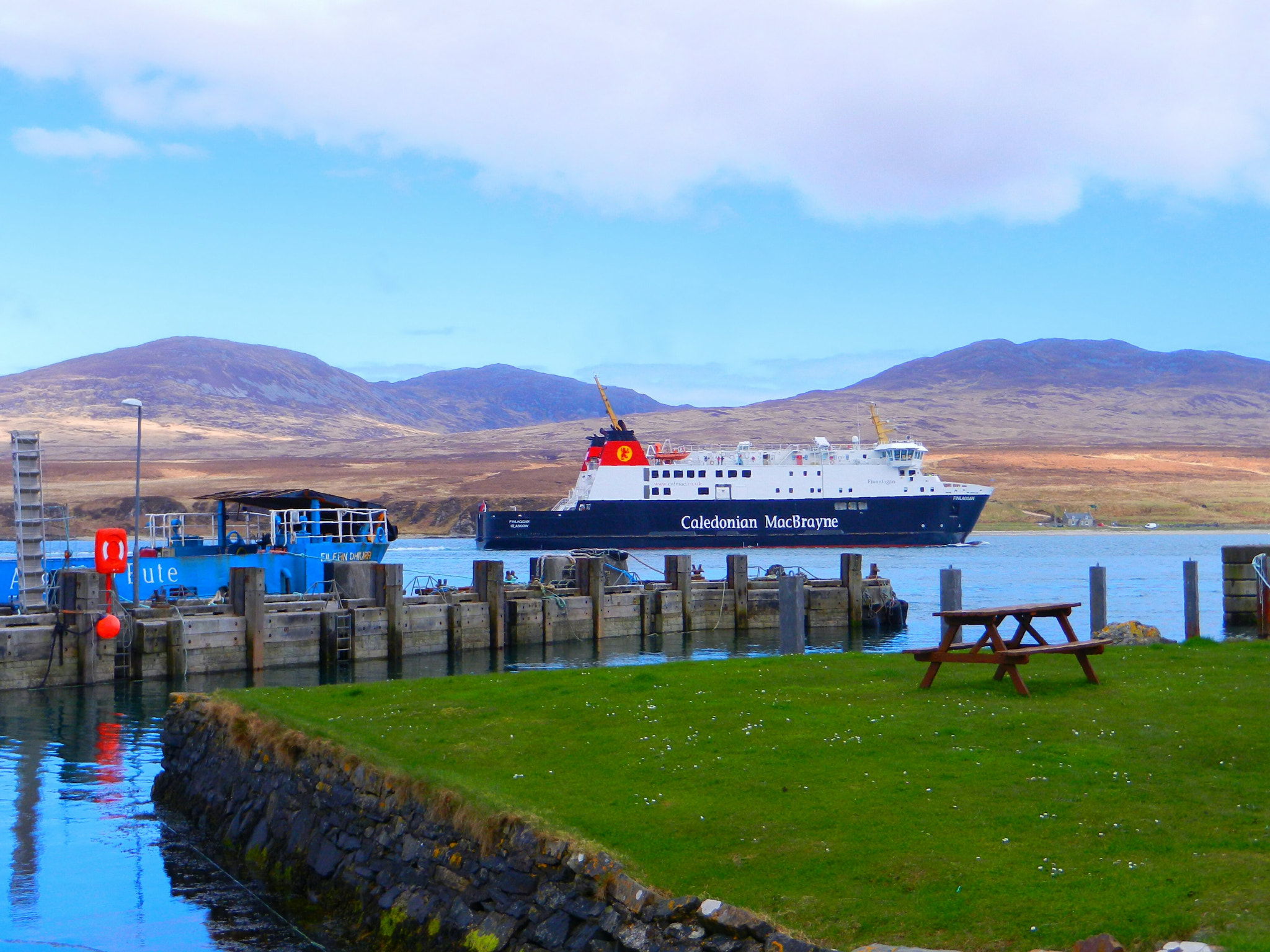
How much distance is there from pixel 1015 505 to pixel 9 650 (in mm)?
120046

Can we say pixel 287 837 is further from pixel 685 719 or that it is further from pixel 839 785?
pixel 839 785

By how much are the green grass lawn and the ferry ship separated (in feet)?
214

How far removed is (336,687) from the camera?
14.0 meters

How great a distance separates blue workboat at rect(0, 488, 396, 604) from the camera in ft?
105

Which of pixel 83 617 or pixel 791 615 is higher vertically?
pixel 791 615

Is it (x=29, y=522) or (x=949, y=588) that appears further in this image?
(x=29, y=522)

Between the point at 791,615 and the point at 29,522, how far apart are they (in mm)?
17474

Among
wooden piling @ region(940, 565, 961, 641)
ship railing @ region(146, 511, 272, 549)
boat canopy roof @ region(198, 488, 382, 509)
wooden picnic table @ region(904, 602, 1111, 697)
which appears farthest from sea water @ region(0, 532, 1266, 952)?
boat canopy roof @ region(198, 488, 382, 509)

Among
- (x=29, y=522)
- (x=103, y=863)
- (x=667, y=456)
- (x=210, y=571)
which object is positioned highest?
(x=667, y=456)

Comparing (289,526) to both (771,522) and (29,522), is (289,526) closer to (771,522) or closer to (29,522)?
(29,522)

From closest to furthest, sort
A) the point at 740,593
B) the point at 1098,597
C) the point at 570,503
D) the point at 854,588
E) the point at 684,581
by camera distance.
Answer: the point at 1098,597
the point at 684,581
the point at 740,593
the point at 854,588
the point at 570,503

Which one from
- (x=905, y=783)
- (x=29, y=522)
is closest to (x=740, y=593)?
(x=29, y=522)

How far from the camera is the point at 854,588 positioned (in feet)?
113

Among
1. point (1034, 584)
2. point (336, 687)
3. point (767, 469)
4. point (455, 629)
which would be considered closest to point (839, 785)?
point (336, 687)
